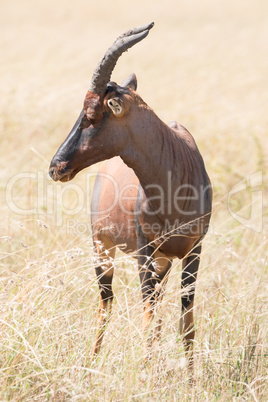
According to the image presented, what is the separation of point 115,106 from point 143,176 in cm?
60

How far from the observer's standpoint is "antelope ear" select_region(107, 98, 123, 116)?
12.7 feet

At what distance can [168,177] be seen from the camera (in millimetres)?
4309

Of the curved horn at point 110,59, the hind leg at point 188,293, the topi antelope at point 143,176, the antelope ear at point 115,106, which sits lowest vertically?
the hind leg at point 188,293

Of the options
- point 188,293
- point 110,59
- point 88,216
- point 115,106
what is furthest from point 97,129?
point 88,216

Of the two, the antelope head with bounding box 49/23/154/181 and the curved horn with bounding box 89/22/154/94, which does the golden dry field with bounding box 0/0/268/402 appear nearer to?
the antelope head with bounding box 49/23/154/181

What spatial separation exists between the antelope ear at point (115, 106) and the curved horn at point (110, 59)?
0.12 meters

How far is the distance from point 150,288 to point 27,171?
5375 mm

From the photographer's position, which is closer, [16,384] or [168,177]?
[16,384]

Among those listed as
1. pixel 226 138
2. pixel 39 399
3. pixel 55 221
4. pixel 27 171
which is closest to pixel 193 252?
pixel 39 399

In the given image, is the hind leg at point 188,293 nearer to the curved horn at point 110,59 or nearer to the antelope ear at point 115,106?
the antelope ear at point 115,106

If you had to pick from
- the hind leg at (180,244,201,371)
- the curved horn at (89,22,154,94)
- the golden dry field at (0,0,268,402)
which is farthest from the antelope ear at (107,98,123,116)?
the hind leg at (180,244,201,371)

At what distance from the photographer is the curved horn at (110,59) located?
3.84 m

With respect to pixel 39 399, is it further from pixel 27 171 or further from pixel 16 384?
pixel 27 171

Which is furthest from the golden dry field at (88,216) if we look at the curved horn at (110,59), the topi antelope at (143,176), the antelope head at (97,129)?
Answer: the curved horn at (110,59)
